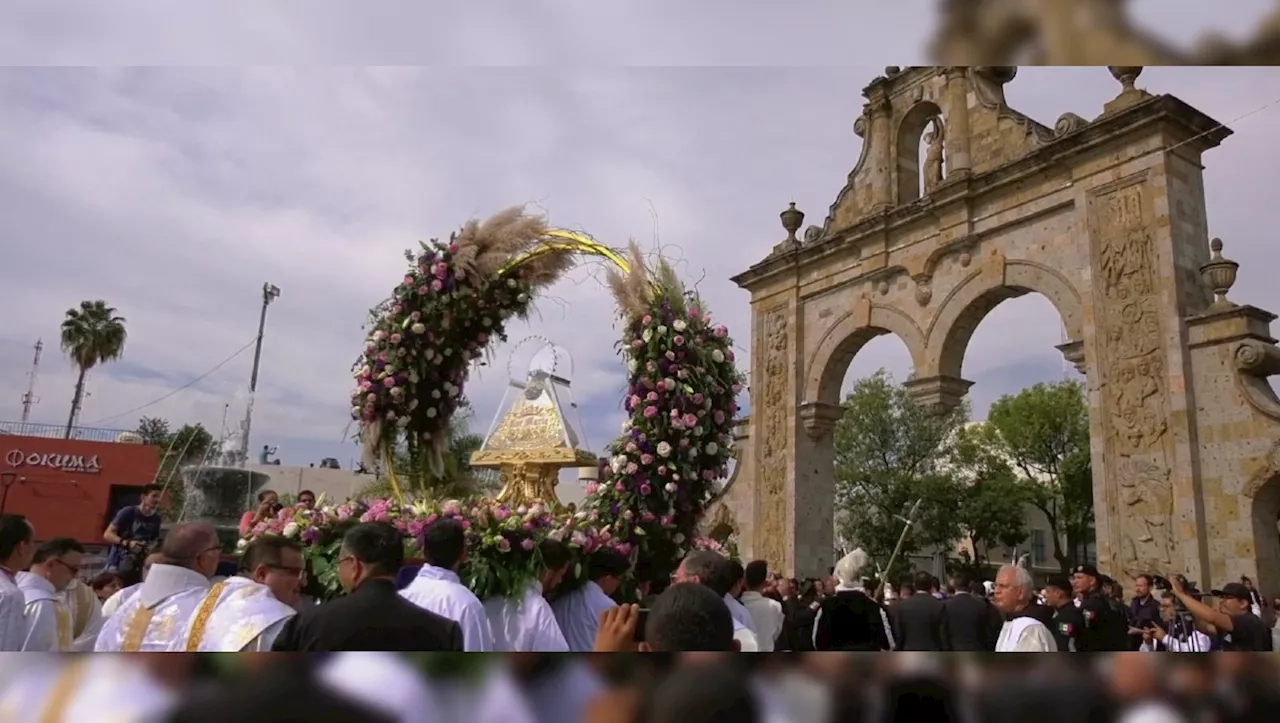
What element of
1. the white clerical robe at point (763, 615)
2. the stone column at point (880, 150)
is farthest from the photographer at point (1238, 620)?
the stone column at point (880, 150)

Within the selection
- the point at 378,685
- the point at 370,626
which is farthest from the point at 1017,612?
the point at 378,685

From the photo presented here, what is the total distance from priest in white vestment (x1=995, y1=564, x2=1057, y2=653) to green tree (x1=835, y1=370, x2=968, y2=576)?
28520 millimetres

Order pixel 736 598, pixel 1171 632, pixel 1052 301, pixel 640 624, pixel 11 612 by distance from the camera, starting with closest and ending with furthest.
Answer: pixel 640 624 < pixel 11 612 < pixel 736 598 < pixel 1171 632 < pixel 1052 301

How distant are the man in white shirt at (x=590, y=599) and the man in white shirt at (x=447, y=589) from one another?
0.85 m

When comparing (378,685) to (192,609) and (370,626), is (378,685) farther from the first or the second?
(192,609)

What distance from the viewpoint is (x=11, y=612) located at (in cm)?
427

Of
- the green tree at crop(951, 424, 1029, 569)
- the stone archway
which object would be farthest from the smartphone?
the green tree at crop(951, 424, 1029, 569)

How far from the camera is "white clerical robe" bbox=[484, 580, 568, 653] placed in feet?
15.5

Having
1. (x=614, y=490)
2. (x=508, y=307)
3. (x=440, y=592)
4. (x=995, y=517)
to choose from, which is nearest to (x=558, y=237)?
(x=508, y=307)

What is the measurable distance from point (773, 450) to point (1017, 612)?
1305 cm

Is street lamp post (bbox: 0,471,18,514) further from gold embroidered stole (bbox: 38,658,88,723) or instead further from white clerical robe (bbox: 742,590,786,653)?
gold embroidered stole (bbox: 38,658,88,723)

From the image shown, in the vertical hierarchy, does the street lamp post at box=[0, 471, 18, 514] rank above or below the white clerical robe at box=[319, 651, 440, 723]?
above

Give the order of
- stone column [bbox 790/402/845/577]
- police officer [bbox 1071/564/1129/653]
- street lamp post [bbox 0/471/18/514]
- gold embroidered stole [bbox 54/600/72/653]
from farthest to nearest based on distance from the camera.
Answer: stone column [bbox 790/402/845/577], police officer [bbox 1071/564/1129/653], street lamp post [bbox 0/471/18/514], gold embroidered stole [bbox 54/600/72/653]

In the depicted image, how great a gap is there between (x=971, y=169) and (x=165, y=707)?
15.8 metres
